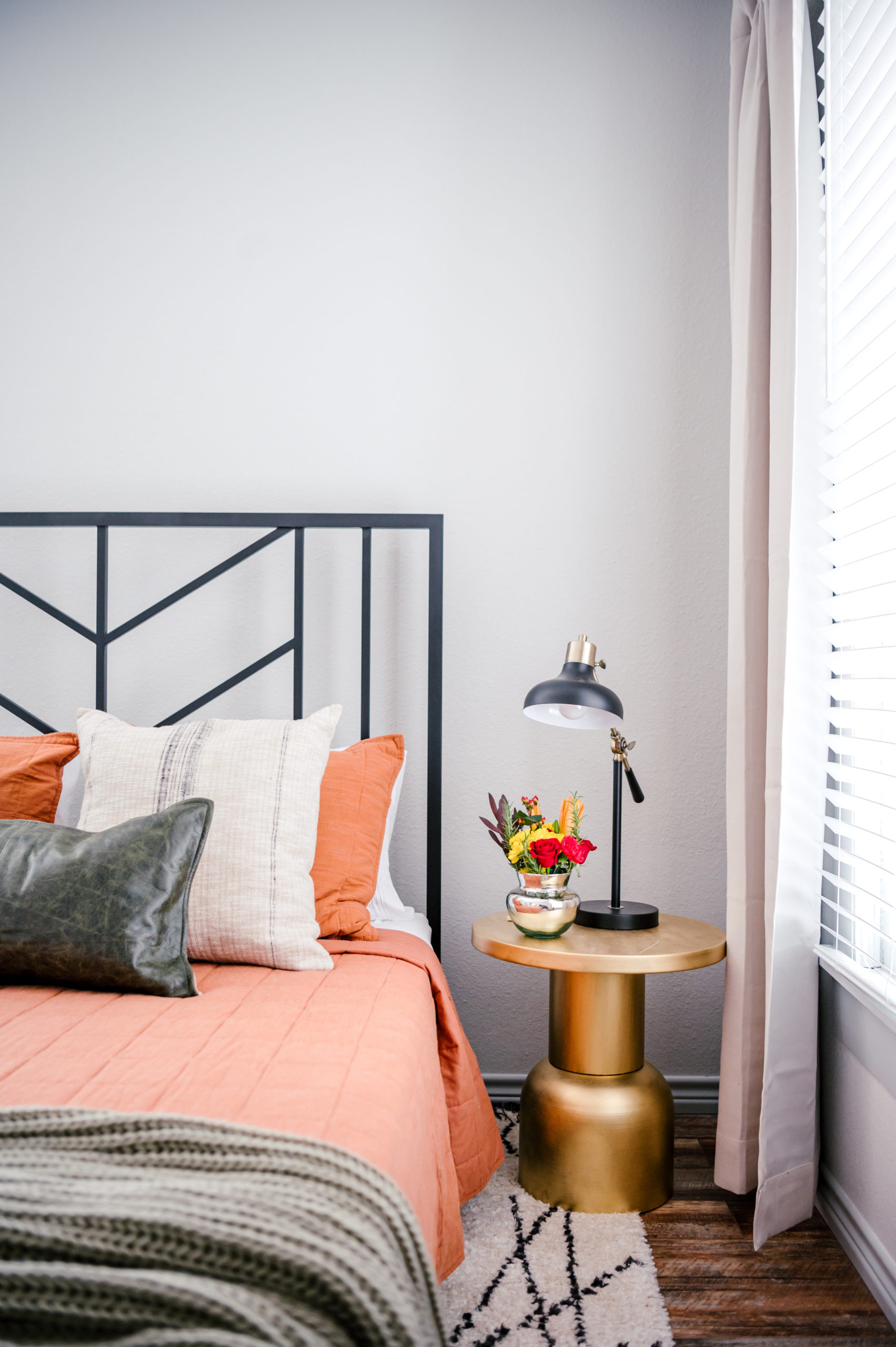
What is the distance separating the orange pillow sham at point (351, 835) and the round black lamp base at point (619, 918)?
0.44m

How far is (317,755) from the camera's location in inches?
64.2

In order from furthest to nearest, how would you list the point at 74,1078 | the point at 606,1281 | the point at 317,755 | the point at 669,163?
the point at 669,163 < the point at 317,755 < the point at 606,1281 < the point at 74,1078

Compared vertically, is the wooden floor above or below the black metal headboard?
below

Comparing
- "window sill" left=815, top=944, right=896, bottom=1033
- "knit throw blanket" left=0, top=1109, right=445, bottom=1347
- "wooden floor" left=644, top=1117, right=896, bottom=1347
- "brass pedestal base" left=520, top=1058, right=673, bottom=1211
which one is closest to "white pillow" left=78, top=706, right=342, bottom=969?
"brass pedestal base" left=520, top=1058, right=673, bottom=1211

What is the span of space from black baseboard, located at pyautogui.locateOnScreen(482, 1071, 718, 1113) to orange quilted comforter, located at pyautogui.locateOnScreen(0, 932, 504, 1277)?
0.47m

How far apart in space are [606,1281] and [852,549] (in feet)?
4.24

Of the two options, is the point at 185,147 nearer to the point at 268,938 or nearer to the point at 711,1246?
the point at 268,938

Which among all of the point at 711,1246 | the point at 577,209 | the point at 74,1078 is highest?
the point at 577,209

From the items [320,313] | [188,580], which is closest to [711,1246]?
[188,580]

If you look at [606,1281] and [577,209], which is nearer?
[606,1281]

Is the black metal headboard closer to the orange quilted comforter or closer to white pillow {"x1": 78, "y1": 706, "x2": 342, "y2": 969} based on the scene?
white pillow {"x1": 78, "y1": 706, "x2": 342, "y2": 969}

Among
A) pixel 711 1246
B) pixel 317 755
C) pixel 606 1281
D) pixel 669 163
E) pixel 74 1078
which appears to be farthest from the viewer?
pixel 669 163

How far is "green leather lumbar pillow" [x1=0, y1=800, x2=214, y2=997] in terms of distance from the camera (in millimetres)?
1301

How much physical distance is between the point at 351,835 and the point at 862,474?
3.74 feet
